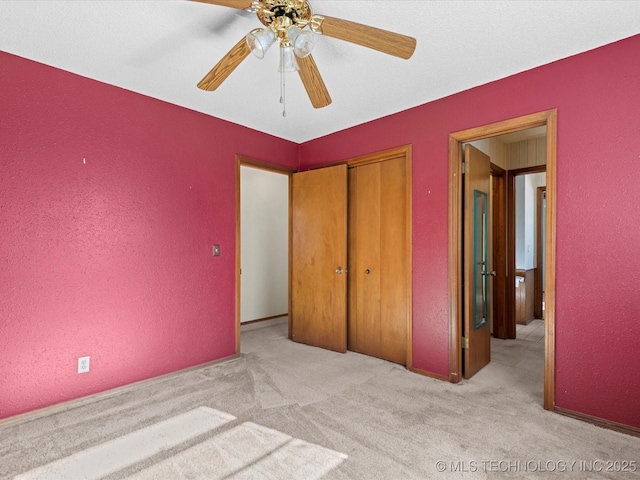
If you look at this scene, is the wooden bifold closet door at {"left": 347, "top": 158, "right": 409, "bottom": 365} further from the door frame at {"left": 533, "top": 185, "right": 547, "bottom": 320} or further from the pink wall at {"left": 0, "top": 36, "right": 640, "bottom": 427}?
the door frame at {"left": 533, "top": 185, "right": 547, "bottom": 320}

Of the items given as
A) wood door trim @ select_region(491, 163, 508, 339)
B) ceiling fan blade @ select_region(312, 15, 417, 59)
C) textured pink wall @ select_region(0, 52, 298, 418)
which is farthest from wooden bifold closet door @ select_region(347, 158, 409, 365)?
ceiling fan blade @ select_region(312, 15, 417, 59)

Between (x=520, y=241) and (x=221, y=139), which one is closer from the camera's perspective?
(x=221, y=139)

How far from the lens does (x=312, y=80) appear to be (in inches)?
80.1

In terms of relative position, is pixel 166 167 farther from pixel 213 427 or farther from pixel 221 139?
pixel 213 427

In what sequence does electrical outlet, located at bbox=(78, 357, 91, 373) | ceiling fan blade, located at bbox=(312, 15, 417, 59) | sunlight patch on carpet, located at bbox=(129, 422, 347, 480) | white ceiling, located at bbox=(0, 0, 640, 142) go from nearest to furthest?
ceiling fan blade, located at bbox=(312, 15, 417, 59), sunlight patch on carpet, located at bbox=(129, 422, 347, 480), white ceiling, located at bbox=(0, 0, 640, 142), electrical outlet, located at bbox=(78, 357, 91, 373)

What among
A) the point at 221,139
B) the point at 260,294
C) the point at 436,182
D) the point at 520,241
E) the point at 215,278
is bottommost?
the point at 260,294

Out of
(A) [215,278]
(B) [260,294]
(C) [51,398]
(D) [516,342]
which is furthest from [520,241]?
(C) [51,398]

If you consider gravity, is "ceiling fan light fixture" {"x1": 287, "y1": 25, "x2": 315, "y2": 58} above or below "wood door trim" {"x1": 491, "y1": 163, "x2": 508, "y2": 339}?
above

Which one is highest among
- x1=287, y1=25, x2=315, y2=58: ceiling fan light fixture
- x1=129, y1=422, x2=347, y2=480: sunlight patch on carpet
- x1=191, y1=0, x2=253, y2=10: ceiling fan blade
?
x1=191, y1=0, x2=253, y2=10: ceiling fan blade

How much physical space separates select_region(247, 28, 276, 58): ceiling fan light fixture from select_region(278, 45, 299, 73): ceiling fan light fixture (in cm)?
17

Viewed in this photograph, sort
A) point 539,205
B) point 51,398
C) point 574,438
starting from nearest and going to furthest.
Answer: point 574,438 < point 51,398 < point 539,205

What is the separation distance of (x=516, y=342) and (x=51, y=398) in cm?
455

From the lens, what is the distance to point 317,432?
6.98 ft

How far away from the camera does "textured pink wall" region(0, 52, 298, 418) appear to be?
2312mm
